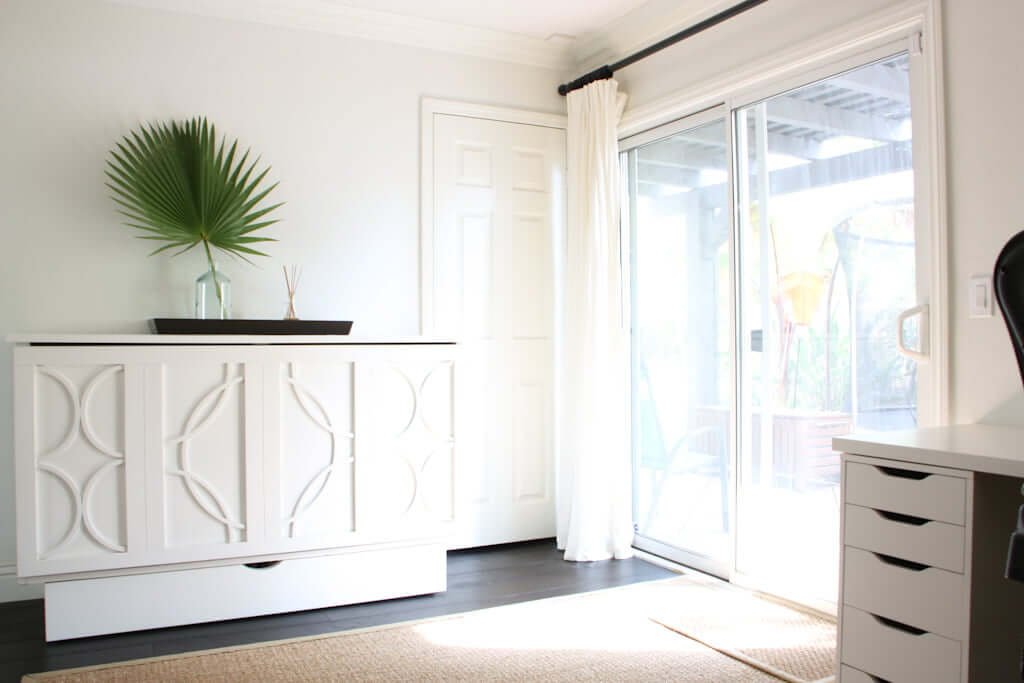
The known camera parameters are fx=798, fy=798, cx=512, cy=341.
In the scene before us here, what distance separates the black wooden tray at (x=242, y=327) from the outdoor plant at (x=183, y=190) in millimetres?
263

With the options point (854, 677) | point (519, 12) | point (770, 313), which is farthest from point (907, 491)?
point (519, 12)

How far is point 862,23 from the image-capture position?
248 centimetres

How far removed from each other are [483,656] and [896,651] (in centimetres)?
115

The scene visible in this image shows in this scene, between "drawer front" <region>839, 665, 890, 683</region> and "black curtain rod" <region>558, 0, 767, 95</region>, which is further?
"black curtain rod" <region>558, 0, 767, 95</region>

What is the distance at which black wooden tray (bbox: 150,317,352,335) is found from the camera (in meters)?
2.80

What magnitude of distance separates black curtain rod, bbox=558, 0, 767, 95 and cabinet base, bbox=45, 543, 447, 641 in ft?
7.12

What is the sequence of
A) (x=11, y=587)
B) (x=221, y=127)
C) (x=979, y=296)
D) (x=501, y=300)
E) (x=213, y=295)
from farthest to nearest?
(x=501, y=300) < (x=221, y=127) < (x=213, y=295) < (x=11, y=587) < (x=979, y=296)

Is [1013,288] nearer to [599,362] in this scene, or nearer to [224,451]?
[599,362]

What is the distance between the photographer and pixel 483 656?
7.89ft

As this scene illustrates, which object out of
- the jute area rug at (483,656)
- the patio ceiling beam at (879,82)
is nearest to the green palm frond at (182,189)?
the jute area rug at (483,656)

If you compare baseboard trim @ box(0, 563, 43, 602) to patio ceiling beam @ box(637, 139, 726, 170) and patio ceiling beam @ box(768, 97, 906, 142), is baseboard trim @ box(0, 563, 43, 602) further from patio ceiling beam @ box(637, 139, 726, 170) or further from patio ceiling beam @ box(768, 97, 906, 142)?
patio ceiling beam @ box(768, 97, 906, 142)

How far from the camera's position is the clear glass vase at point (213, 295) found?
9.84ft

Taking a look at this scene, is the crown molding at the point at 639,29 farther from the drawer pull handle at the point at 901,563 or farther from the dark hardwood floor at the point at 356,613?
the dark hardwood floor at the point at 356,613

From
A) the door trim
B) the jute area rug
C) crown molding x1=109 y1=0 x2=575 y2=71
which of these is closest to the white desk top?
the jute area rug
